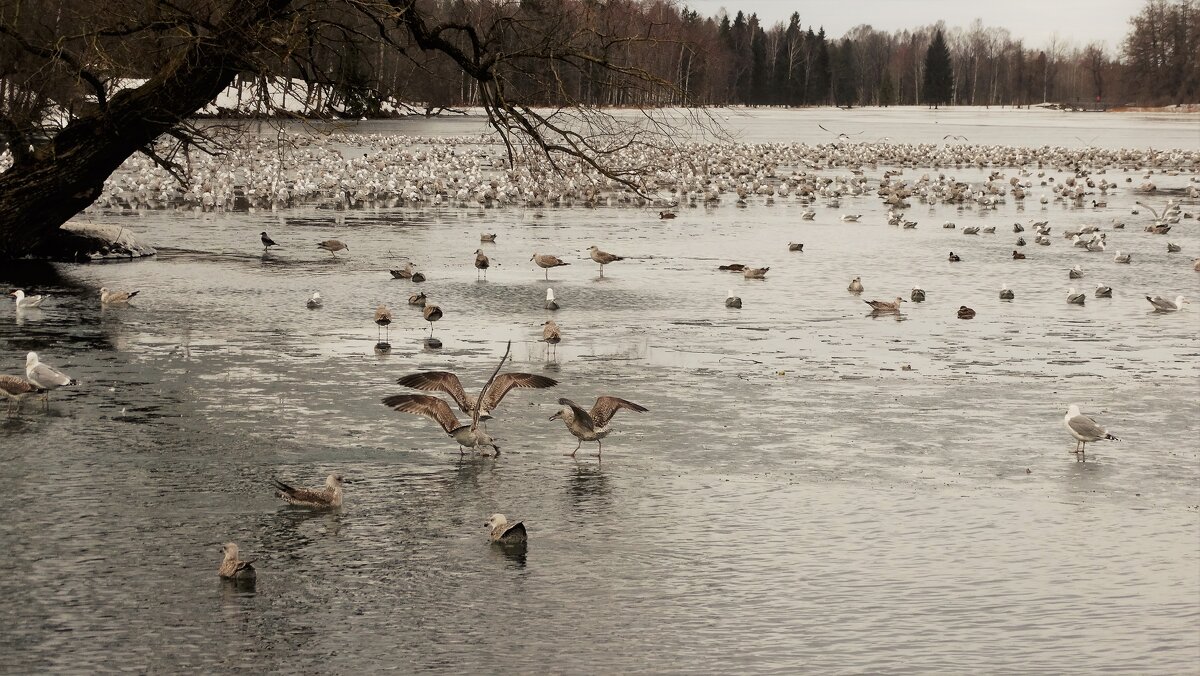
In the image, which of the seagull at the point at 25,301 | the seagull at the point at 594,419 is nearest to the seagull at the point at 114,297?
the seagull at the point at 25,301

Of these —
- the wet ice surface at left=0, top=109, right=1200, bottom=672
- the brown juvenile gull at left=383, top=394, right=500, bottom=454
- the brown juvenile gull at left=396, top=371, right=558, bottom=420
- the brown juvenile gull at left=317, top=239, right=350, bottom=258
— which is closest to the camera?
the wet ice surface at left=0, top=109, right=1200, bottom=672

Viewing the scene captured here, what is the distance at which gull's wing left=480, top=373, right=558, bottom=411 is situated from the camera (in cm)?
1024

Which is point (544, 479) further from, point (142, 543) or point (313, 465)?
point (142, 543)

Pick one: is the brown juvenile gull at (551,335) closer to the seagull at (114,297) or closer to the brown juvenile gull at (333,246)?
the seagull at (114,297)

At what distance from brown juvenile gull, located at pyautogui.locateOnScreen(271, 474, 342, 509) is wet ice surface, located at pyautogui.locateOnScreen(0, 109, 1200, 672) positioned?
121 millimetres

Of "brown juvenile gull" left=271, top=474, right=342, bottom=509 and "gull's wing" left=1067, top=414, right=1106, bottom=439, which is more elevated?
"gull's wing" left=1067, top=414, right=1106, bottom=439

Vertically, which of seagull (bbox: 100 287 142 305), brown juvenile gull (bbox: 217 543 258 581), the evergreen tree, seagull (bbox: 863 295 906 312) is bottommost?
brown juvenile gull (bbox: 217 543 258 581)

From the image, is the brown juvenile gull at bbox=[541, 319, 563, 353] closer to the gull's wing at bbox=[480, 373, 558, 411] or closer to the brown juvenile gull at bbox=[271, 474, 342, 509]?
the gull's wing at bbox=[480, 373, 558, 411]

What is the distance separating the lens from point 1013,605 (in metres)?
7.32

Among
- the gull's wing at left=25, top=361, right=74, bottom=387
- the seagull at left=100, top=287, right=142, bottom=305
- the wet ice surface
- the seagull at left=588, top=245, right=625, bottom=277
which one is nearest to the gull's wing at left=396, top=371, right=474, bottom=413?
the wet ice surface

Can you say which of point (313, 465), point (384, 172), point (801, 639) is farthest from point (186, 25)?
point (384, 172)

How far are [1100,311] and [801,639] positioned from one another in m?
12.1

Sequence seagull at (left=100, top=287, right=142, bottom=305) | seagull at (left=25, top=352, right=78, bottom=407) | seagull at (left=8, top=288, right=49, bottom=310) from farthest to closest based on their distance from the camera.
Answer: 1. seagull at (left=100, top=287, right=142, bottom=305)
2. seagull at (left=8, top=288, right=49, bottom=310)
3. seagull at (left=25, top=352, right=78, bottom=407)

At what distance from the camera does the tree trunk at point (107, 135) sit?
627 inches
